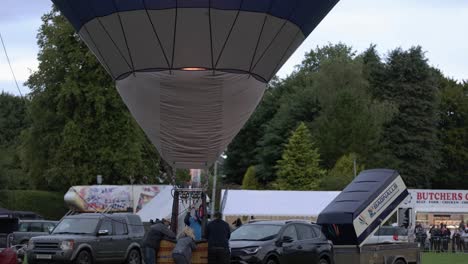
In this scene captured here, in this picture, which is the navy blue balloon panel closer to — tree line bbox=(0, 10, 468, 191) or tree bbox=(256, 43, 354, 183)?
tree line bbox=(0, 10, 468, 191)

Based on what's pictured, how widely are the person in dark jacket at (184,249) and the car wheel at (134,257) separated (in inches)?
287

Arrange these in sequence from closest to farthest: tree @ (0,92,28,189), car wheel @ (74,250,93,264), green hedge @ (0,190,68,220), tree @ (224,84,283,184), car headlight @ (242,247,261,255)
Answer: car headlight @ (242,247,261,255)
car wheel @ (74,250,93,264)
green hedge @ (0,190,68,220)
tree @ (224,84,283,184)
tree @ (0,92,28,189)

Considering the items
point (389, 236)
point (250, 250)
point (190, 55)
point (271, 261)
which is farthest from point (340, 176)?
point (190, 55)

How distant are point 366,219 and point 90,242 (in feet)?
22.8

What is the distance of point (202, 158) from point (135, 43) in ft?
8.63

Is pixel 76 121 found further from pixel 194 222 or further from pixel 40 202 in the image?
pixel 194 222

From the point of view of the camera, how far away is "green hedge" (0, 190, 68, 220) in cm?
4428

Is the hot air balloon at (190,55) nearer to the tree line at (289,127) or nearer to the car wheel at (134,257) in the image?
the car wheel at (134,257)

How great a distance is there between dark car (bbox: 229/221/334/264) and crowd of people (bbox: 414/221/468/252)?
2130cm

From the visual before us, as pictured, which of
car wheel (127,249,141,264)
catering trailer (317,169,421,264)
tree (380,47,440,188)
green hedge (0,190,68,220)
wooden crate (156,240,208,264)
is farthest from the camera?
tree (380,47,440,188)

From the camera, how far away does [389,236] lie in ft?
73.8

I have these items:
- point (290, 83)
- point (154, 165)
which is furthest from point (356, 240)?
point (290, 83)

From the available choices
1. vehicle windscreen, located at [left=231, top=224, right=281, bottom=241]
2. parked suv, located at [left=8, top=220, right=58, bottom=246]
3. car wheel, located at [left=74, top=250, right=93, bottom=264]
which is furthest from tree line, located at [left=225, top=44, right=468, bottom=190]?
vehicle windscreen, located at [left=231, top=224, right=281, bottom=241]

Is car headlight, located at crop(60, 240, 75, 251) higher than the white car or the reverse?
the reverse
